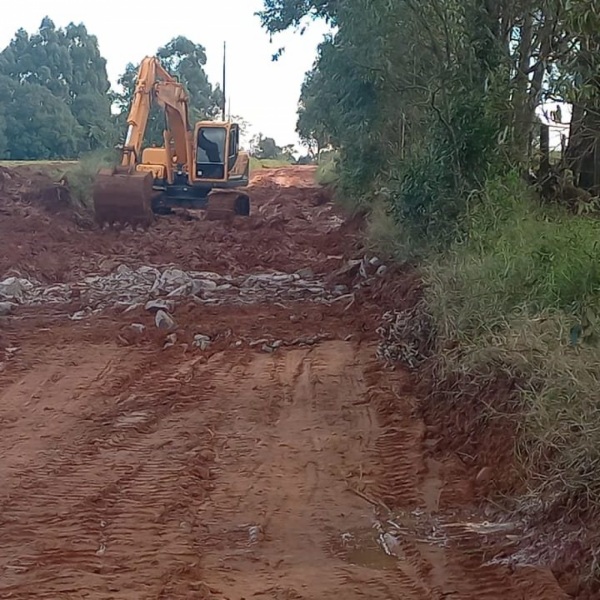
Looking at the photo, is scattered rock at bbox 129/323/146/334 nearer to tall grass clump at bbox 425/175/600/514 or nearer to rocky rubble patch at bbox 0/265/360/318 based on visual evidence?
rocky rubble patch at bbox 0/265/360/318

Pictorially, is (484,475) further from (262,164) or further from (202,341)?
(262,164)

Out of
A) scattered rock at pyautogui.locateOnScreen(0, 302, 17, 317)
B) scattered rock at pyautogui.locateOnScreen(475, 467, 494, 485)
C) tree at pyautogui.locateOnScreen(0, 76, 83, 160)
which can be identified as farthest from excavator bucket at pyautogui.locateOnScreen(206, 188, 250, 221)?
tree at pyautogui.locateOnScreen(0, 76, 83, 160)

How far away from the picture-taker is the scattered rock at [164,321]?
11.7 meters

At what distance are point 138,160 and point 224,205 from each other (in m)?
2.24

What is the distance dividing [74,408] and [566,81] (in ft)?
15.6

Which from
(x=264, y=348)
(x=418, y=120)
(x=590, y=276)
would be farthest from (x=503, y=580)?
(x=418, y=120)

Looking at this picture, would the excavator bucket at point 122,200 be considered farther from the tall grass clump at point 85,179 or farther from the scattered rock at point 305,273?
the scattered rock at point 305,273

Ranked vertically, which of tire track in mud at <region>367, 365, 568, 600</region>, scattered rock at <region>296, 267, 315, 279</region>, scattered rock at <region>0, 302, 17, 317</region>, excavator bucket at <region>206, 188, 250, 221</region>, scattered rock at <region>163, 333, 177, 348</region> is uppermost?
excavator bucket at <region>206, 188, 250, 221</region>

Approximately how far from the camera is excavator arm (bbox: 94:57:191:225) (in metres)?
21.7

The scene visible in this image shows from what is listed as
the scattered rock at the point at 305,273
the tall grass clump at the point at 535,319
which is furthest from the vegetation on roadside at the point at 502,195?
the scattered rock at the point at 305,273

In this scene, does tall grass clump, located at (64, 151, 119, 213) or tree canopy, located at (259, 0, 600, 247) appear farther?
tall grass clump, located at (64, 151, 119, 213)

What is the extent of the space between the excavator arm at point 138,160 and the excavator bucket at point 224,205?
151 centimetres

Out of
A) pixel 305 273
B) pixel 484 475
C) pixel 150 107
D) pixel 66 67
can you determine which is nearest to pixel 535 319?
pixel 484 475

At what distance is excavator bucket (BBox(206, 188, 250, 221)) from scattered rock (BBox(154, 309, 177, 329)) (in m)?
11.3
